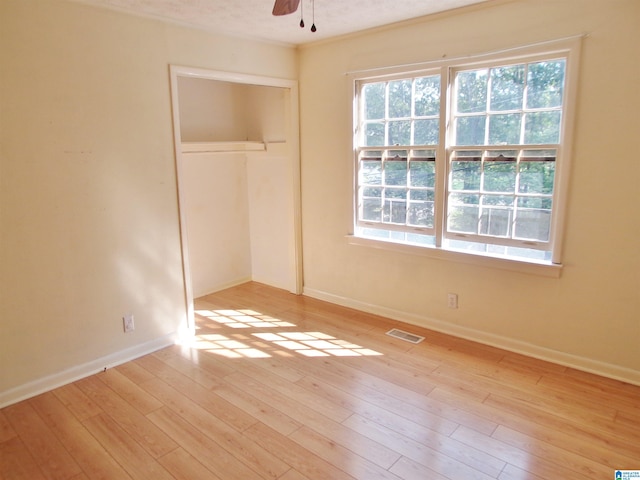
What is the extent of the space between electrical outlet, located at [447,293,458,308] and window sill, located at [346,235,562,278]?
0.30 meters

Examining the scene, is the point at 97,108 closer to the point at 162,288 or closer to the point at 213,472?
the point at 162,288

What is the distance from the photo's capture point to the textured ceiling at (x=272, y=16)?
2.85 meters

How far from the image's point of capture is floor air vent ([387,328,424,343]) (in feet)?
11.4

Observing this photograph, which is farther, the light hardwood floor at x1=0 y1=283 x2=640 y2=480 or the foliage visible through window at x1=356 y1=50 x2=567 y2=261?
the foliage visible through window at x1=356 y1=50 x2=567 y2=261

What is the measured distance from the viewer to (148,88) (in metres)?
3.16

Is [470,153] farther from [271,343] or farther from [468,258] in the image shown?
[271,343]

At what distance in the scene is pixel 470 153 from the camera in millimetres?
3258

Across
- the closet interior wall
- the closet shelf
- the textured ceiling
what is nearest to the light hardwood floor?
the closet interior wall

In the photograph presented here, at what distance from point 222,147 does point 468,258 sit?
9.28ft

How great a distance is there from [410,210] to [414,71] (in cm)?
113

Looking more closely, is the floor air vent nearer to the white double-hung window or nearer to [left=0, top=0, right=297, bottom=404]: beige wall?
the white double-hung window

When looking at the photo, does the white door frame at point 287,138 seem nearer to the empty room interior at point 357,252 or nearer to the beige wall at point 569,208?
the empty room interior at point 357,252

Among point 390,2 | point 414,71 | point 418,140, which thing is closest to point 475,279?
point 418,140

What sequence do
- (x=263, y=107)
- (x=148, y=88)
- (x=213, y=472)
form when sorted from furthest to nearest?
1. (x=263, y=107)
2. (x=148, y=88)
3. (x=213, y=472)
